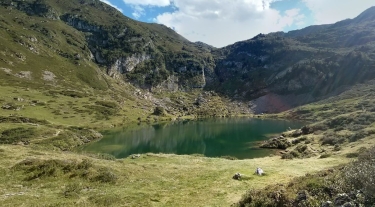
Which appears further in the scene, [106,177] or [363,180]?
[106,177]

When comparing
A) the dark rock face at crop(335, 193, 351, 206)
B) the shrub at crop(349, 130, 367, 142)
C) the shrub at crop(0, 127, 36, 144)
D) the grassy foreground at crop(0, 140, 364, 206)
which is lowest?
the shrub at crop(0, 127, 36, 144)

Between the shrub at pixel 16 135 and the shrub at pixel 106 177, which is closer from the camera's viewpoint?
the shrub at pixel 106 177

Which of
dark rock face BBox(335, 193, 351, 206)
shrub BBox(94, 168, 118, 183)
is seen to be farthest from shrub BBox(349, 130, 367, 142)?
shrub BBox(94, 168, 118, 183)

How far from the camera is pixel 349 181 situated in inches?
654

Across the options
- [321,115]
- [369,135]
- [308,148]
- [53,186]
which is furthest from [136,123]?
[53,186]

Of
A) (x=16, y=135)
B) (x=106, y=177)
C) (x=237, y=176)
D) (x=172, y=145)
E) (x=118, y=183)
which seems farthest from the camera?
(x=172, y=145)

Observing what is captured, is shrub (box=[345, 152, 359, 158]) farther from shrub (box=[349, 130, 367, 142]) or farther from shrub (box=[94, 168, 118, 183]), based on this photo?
shrub (box=[94, 168, 118, 183])

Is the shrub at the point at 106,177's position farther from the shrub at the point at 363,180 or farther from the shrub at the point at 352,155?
the shrub at the point at 352,155

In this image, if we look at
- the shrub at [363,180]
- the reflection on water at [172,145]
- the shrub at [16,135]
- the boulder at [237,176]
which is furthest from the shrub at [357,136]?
the shrub at [16,135]

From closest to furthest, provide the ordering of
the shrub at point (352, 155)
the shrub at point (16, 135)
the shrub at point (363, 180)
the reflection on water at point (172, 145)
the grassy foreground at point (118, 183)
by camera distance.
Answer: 1. the shrub at point (363, 180)
2. the grassy foreground at point (118, 183)
3. the shrub at point (352, 155)
4. the reflection on water at point (172, 145)
5. the shrub at point (16, 135)

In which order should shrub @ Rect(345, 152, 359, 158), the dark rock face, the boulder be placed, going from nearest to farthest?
the dark rock face → the boulder → shrub @ Rect(345, 152, 359, 158)

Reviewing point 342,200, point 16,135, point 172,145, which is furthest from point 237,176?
point 16,135

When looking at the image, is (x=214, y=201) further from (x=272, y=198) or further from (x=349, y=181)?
(x=349, y=181)

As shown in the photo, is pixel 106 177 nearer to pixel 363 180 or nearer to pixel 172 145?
pixel 363 180
